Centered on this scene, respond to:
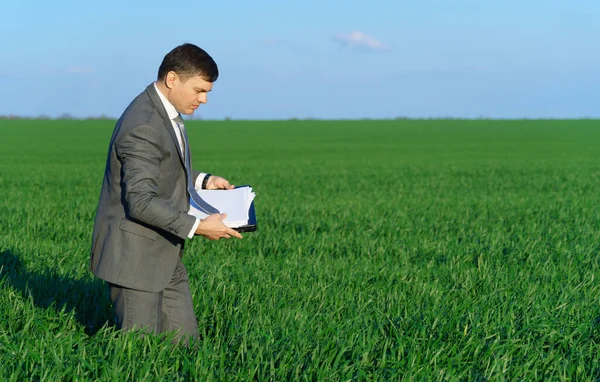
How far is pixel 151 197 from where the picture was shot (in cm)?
428

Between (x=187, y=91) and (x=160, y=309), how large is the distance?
144 centimetres

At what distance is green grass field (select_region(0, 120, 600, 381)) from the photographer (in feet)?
14.4

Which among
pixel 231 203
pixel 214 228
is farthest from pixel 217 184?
pixel 214 228

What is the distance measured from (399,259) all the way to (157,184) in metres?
5.03

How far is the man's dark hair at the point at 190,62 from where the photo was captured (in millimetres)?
4328

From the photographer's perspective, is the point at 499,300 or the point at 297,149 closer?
the point at 499,300

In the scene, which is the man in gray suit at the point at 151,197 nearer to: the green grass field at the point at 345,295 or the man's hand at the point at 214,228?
the man's hand at the point at 214,228

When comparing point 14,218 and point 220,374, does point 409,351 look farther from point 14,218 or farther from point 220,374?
point 14,218

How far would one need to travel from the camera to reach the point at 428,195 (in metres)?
17.9

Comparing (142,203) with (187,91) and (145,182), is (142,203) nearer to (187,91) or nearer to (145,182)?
(145,182)

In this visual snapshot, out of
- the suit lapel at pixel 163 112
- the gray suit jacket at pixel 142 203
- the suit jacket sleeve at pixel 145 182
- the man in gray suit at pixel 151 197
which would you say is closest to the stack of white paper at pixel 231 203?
the man in gray suit at pixel 151 197

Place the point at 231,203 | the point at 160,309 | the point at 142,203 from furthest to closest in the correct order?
the point at 160,309, the point at 231,203, the point at 142,203

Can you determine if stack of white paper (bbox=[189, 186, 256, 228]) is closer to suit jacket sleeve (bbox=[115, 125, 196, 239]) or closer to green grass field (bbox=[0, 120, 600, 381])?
suit jacket sleeve (bbox=[115, 125, 196, 239])

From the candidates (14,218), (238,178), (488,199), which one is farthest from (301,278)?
(238,178)
